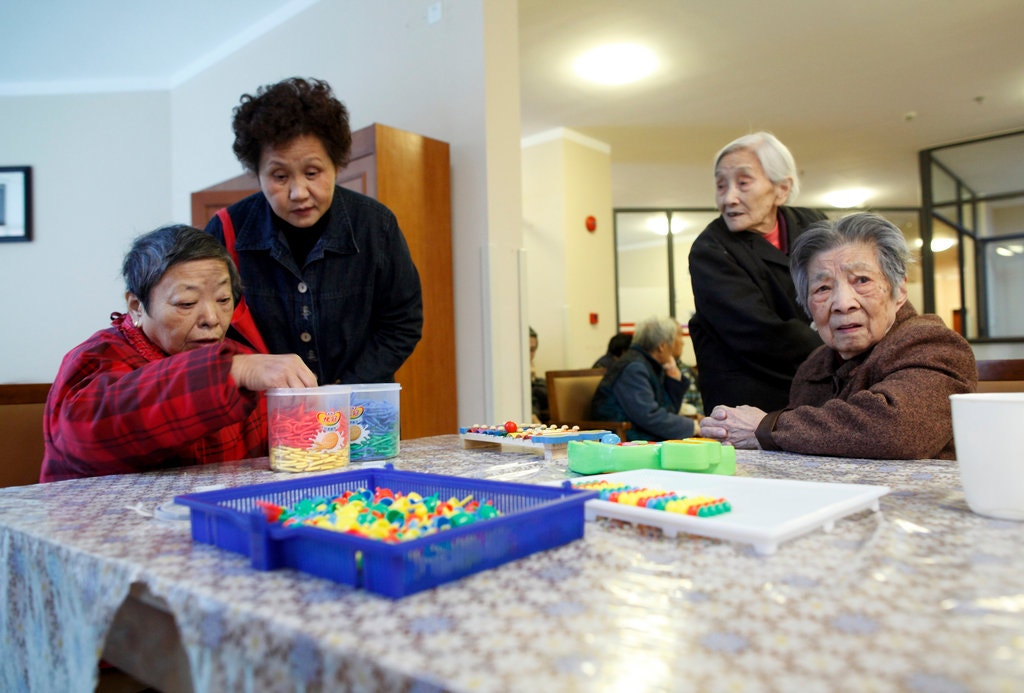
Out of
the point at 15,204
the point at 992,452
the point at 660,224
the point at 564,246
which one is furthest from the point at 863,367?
the point at 660,224

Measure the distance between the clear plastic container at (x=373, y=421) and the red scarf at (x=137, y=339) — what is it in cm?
37

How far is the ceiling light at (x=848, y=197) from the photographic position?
8.61 metres

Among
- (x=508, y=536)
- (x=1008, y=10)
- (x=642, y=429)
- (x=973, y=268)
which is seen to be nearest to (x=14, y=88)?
(x=642, y=429)

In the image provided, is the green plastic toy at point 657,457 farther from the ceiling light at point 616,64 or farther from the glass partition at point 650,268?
the glass partition at point 650,268

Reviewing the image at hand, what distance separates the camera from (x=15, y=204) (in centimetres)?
466

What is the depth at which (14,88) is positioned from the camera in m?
4.75

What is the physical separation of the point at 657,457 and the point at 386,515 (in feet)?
1.52

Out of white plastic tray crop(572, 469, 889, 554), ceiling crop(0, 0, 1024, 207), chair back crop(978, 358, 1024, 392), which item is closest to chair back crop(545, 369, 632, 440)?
ceiling crop(0, 0, 1024, 207)

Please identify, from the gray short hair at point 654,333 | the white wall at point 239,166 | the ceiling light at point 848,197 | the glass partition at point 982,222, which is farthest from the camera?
the ceiling light at point 848,197

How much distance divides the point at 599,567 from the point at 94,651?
1.35 feet

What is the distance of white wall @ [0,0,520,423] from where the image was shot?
3.21m

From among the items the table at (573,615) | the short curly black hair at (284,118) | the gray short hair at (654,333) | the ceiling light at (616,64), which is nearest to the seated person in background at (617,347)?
the gray short hair at (654,333)

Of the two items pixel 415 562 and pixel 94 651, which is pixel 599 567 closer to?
pixel 415 562

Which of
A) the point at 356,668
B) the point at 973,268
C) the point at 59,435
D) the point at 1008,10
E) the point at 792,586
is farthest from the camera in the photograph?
the point at 973,268
